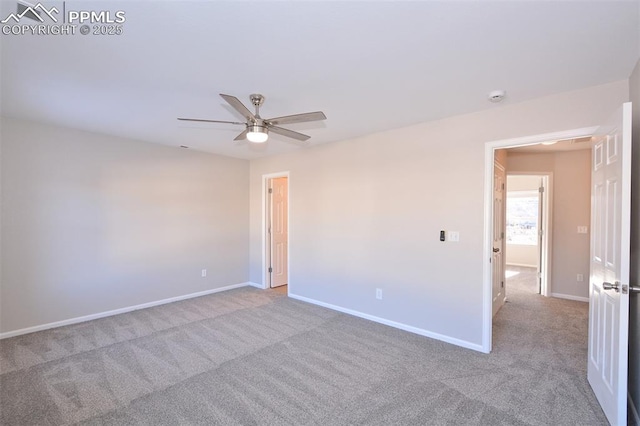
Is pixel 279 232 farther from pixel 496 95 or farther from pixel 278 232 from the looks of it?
pixel 496 95

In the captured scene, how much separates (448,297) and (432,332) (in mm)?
473

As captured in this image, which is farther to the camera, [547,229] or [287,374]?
[547,229]

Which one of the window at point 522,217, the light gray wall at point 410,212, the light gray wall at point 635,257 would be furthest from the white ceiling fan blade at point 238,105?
the window at point 522,217

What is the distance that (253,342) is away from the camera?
10.5 ft

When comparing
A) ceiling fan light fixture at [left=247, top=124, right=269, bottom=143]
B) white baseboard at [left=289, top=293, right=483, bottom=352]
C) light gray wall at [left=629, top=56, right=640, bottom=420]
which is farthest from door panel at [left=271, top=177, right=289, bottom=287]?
light gray wall at [left=629, top=56, right=640, bottom=420]

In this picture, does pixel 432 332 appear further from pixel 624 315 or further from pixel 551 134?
pixel 551 134

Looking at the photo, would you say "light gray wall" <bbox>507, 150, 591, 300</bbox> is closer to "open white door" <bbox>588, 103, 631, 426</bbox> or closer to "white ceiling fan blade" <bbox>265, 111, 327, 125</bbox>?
"open white door" <bbox>588, 103, 631, 426</bbox>

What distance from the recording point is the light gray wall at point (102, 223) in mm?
3338

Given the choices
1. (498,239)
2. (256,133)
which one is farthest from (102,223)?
(498,239)

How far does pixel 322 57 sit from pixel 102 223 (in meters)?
3.74

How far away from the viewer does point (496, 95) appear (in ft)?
8.46

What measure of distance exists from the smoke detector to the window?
6.39m

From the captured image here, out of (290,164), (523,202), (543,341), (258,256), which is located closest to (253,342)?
(258,256)

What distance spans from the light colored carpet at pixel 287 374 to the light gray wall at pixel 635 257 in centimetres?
34
